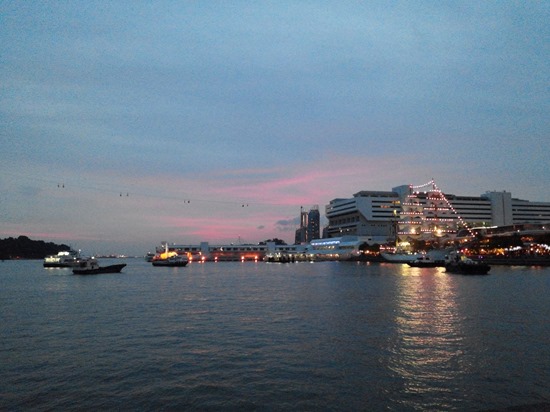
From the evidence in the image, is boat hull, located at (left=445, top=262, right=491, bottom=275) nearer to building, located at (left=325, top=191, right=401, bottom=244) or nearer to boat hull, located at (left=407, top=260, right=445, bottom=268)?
boat hull, located at (left=407, top=260, right=445, bottom=268)

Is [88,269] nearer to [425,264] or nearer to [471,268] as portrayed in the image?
[471,268]

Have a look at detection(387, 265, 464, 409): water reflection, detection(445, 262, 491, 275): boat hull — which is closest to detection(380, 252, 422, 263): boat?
detection(445, 262, 491, 275): boat hull

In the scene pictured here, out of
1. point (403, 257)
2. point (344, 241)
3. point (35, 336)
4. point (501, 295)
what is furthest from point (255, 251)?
point (35, 336)

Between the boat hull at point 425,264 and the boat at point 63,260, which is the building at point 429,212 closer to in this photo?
the boat hull at point 425,264

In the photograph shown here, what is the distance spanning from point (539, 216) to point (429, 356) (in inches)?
7675

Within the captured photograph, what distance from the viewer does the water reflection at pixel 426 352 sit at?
12.7m

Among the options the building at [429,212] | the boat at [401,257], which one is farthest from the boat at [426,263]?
the building at [429,212]

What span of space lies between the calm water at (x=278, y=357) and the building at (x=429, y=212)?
486 ft

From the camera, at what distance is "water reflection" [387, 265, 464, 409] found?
12.7 m

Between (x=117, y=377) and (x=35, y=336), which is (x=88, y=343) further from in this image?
(x=117, y=377)

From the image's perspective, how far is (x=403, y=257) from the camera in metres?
136

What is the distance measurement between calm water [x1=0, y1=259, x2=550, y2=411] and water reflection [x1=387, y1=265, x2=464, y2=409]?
0.19ft

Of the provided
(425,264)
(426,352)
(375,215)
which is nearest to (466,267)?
(425,264)

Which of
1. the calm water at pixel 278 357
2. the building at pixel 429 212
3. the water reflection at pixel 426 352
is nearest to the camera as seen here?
the calm water at pixel 278 357
